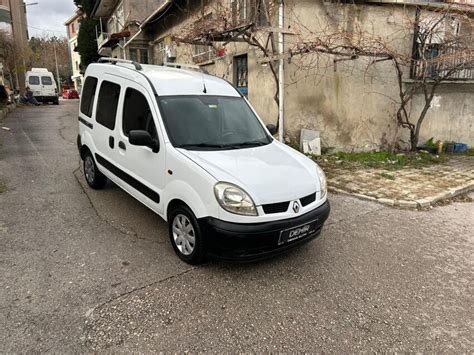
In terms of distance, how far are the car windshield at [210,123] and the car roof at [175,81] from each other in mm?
102

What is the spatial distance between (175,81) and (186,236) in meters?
1.97

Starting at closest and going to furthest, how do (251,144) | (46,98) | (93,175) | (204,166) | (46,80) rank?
(204,166) < (251,144) < (93,175) < (46,98) < (46,80)

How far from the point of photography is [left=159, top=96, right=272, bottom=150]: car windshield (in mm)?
3861

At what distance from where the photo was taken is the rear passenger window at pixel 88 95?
221 inches

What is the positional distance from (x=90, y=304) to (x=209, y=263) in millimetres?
1209

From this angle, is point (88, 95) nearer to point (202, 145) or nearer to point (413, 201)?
point (202, 145)

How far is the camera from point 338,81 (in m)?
8.58

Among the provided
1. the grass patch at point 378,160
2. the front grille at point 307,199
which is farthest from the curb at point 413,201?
the front grille at point 307,199

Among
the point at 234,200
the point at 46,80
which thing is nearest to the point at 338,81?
the point at 234,200

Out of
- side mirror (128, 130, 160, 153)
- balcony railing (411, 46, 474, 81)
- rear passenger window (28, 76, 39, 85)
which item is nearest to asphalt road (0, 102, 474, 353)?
side mirror (128, 130, 160, 153)

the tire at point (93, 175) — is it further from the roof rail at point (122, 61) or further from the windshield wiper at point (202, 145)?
the windshield wiper at point (202, 145)

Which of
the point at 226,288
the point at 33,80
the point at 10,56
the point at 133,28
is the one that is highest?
the point at 133,28

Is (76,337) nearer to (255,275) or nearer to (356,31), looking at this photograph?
(255,275)

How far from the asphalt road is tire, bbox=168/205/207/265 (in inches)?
5.5
